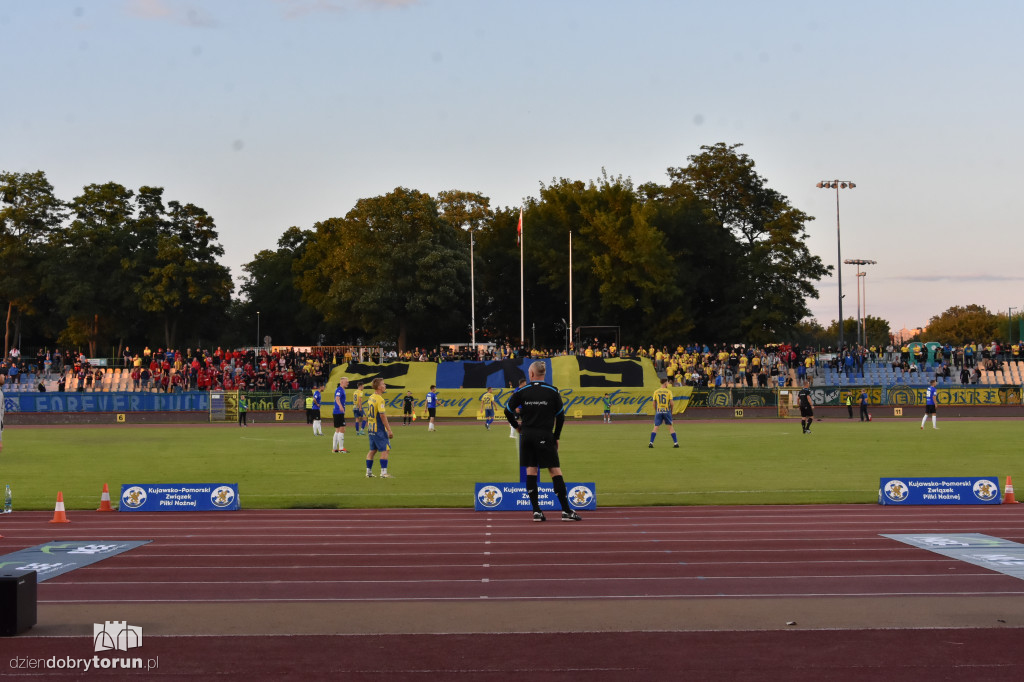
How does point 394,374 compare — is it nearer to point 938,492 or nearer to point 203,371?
point 203,371

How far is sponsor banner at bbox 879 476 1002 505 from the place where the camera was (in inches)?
616

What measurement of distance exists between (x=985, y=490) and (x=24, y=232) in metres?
82.6

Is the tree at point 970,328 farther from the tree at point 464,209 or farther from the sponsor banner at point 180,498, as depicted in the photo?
the sponsor banner at point 180,498

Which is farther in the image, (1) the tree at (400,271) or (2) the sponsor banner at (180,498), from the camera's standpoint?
(1) the tree at (400,271)

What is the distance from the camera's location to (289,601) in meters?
8.71

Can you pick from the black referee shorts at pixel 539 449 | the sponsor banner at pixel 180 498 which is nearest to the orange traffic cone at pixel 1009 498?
the black referee shorts at pixel 539 449

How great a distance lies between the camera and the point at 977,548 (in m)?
11.3

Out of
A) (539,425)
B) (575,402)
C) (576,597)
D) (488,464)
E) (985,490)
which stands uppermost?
(539,425)

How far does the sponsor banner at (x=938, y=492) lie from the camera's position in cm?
1564

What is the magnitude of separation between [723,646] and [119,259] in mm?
82100

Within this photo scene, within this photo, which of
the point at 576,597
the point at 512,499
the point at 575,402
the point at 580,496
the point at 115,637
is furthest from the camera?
the point at 575,402

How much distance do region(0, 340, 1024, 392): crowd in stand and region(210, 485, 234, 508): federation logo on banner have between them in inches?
1634

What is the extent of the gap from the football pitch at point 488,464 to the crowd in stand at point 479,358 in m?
16.4

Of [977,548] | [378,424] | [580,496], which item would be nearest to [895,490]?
[977,548]
